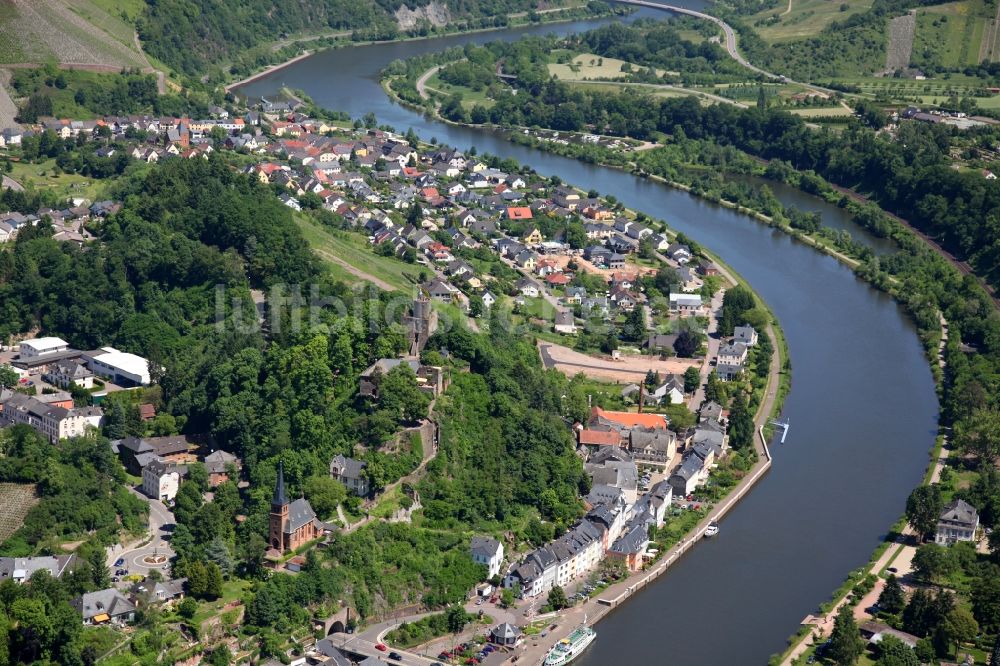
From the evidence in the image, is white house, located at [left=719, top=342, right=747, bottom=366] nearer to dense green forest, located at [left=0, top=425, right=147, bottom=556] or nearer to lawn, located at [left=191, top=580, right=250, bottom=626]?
dense green forest, located at [left=0, top=425, right=147, bottom=556]

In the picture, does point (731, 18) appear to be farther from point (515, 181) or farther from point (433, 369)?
point (433, 369)

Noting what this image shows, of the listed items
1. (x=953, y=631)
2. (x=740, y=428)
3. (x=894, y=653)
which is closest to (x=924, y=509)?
(x=953, y=631)

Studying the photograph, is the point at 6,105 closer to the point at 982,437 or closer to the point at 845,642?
the point at 982,437

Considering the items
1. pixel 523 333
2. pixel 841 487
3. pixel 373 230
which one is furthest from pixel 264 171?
pixel 841 487

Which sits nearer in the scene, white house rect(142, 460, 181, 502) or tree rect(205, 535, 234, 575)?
tree rect(205, 535, 234, 575)

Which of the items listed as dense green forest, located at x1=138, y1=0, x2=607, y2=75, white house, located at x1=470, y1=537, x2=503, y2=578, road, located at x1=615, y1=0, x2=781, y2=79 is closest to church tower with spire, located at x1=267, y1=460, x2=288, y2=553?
white house, located at x1=470, y1=537, x2=503, y2=578

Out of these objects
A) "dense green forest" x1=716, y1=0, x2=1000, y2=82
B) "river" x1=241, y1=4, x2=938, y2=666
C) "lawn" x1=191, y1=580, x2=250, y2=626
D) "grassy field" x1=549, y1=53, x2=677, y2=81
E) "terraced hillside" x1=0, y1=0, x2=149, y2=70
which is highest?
"terraced hillside" x1=0, y1=0, x2=149, y2=70

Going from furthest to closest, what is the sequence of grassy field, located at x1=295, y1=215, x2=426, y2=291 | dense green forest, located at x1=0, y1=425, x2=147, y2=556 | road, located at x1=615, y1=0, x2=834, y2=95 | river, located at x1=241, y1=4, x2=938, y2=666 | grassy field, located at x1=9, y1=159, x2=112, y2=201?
road, located at x1=615, y1=0, x2=834, y2=95
grassy field, located at x1=9, y1=159, x2=112, y2=201
grassy field, located at x1=295, y1=215, x2=426, y2=291
dense green forest, located at x1=0, y1=425, x2=147, y2=556
river, located at x1=241, y1=4, x2=938, y2=666
